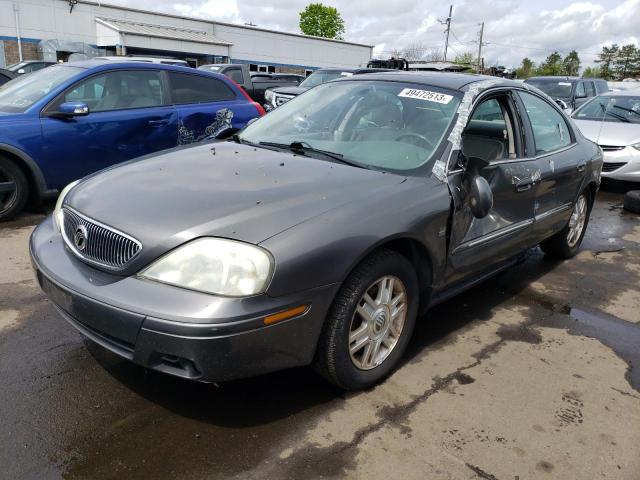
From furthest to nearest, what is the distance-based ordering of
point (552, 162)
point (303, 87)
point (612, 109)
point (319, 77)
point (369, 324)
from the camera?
point (319, 77), point (303, 87), point (612, 109), point (552, 162), point (369, 324)

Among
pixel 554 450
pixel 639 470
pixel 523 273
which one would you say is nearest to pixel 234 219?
pixel 554 450

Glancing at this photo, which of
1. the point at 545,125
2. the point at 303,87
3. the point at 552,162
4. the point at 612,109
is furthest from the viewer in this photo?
the point at 303,87

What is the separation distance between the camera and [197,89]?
6.59m

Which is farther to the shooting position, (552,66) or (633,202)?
(552,66)

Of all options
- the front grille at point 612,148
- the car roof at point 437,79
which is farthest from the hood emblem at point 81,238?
the front grille at point 612,148

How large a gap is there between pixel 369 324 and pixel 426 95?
5.10ft

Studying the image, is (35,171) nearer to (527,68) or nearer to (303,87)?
(303,87)

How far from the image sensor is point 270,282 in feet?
7.06

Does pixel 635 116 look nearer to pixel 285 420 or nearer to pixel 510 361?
pixel 510 361

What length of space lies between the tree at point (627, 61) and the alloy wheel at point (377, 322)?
3298 inches

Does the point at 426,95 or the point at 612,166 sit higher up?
the point at 426,95

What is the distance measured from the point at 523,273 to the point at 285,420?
305 cm

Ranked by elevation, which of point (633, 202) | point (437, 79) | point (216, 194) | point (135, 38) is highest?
point (135, 38)

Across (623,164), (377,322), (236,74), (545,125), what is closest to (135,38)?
(236,74)
